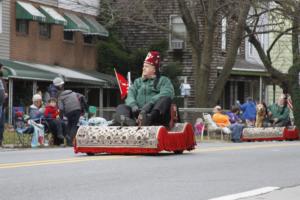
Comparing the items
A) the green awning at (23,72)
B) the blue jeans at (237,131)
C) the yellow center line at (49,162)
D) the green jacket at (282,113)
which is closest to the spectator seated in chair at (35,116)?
the yellow center line at (49,162)

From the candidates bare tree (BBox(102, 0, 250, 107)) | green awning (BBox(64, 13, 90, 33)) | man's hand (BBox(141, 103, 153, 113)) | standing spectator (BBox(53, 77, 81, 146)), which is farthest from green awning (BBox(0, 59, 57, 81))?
man's hand (BBox(141, 103, 153, 113))

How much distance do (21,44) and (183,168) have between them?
25.7 m

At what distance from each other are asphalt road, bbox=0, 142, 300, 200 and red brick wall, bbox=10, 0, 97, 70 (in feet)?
73.1

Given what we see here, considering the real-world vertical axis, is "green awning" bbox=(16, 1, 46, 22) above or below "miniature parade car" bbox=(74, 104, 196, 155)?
above

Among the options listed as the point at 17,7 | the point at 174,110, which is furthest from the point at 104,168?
the point at 17,7

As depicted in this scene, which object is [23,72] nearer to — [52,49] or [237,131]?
[52,49]

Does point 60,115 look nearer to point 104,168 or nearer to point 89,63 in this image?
point 104,168

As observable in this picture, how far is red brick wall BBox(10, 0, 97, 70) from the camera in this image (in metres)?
38.2

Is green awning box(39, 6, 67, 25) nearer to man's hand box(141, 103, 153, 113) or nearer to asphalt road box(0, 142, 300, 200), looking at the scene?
asphalt road box(0, 142, 300, 200)

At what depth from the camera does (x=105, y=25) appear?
43344 millimetres

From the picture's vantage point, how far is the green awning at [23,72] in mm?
33562

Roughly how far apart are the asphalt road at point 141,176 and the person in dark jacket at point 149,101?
761 mm

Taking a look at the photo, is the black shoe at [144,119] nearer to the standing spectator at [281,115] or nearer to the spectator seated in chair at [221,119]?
the spectator seated in chair at [221,119]

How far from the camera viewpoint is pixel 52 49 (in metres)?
Answer: 41.0
